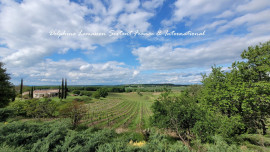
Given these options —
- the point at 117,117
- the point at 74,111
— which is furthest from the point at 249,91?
the point at 117,117

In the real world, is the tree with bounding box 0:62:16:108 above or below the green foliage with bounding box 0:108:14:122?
above

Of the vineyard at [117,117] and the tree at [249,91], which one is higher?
the tree at [249,91]

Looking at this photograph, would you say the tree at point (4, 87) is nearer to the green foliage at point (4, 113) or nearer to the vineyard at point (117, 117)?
the green foliage at point (4, 113)

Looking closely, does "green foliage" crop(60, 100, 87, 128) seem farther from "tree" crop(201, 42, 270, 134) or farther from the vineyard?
Answer: "tree" crop(201, 42, 270, 134)

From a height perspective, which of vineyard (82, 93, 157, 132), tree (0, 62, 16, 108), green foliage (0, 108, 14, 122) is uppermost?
tree (0, 62, 16, 108)

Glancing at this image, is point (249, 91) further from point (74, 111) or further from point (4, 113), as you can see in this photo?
point (4, 113)

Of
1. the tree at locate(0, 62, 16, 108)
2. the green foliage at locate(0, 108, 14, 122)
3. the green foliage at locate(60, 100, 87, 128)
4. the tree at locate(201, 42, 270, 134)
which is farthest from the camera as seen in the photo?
the tree at locate(0, 62, 16, 108)

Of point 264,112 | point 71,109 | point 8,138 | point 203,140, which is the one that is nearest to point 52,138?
point 8,138

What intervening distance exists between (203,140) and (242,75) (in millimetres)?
7869

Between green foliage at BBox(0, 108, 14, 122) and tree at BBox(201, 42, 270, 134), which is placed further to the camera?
green foliage at BBox(0, 108, 14, 122)

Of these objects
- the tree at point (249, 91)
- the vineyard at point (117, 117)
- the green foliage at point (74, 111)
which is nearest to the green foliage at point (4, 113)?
the green foliage at point (74, 111)

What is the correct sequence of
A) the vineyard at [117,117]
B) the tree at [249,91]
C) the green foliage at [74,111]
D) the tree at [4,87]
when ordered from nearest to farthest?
1. the tree at [249,91]
2. the green foliage at [74,111]
3. the tree at [4,87]
4. the vineyard at [117,117]

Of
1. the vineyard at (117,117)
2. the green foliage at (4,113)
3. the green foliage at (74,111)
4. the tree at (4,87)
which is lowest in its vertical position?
the vineyard at (117,117)

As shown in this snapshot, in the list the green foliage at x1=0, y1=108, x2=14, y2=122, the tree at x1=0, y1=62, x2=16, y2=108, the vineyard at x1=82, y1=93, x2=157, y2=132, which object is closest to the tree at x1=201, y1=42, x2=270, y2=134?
the vineyard at x1=82, y1=93, x2=157, y2=132
